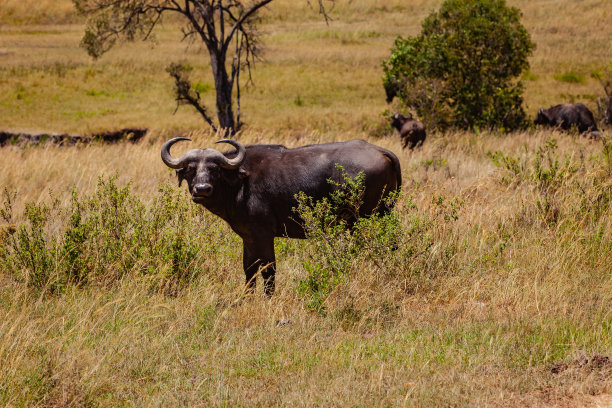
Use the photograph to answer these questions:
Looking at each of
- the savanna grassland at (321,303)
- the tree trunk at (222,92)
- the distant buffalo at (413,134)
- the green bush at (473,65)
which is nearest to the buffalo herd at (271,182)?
the savanna grassland at (321,303)

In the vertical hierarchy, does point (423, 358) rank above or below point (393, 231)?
below

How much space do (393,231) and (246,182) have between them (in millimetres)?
1674

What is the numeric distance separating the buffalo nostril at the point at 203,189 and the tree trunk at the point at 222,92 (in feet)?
47.2

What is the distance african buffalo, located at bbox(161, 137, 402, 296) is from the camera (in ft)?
22.2


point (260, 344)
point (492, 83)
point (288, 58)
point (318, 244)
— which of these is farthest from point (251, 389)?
point (288, 58)

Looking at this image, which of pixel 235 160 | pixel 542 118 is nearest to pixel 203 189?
pixel 235 160

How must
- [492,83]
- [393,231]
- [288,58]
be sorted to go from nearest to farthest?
[393,231] < [492,83] < [288,58]

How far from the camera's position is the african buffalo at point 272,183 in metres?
6.76

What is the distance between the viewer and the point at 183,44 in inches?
2169

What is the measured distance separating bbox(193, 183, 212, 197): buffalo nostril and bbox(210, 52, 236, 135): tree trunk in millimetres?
14374

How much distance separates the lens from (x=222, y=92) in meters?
21.1

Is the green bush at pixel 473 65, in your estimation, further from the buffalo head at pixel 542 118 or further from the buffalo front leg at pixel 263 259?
the buffalo front leg at pixel 263 259

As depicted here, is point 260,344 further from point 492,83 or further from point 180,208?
point 492,83

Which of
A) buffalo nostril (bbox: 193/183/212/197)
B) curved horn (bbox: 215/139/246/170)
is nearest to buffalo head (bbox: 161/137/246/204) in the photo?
curved horn (bbox: 215/139/246/170)
